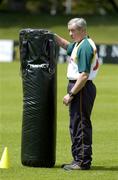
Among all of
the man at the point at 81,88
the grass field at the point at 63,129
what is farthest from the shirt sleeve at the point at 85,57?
the grass field at the point at 63,129

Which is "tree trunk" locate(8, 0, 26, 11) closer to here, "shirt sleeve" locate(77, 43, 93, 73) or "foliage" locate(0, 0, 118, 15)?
"foliage" locate(0, 0, 118, 15)

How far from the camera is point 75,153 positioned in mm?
9945

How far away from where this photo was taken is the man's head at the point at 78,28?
9578mm

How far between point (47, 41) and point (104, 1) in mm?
50369

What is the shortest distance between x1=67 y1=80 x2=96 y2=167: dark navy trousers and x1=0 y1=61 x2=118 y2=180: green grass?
0.33 meters

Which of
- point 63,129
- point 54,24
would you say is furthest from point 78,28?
point 54,24

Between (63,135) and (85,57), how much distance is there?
165 inches

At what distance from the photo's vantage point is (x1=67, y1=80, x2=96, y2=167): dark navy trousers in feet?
32.1

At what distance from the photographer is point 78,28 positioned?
960cm

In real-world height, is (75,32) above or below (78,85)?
above

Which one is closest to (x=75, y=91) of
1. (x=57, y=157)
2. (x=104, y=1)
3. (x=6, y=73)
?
(x=57, y=157)

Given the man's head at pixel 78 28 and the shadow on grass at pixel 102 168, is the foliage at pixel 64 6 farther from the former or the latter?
the man's head at pixel 78 28

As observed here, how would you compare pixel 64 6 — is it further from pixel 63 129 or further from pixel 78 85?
pixel 78 85

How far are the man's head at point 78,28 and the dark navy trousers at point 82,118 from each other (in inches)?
24.6
